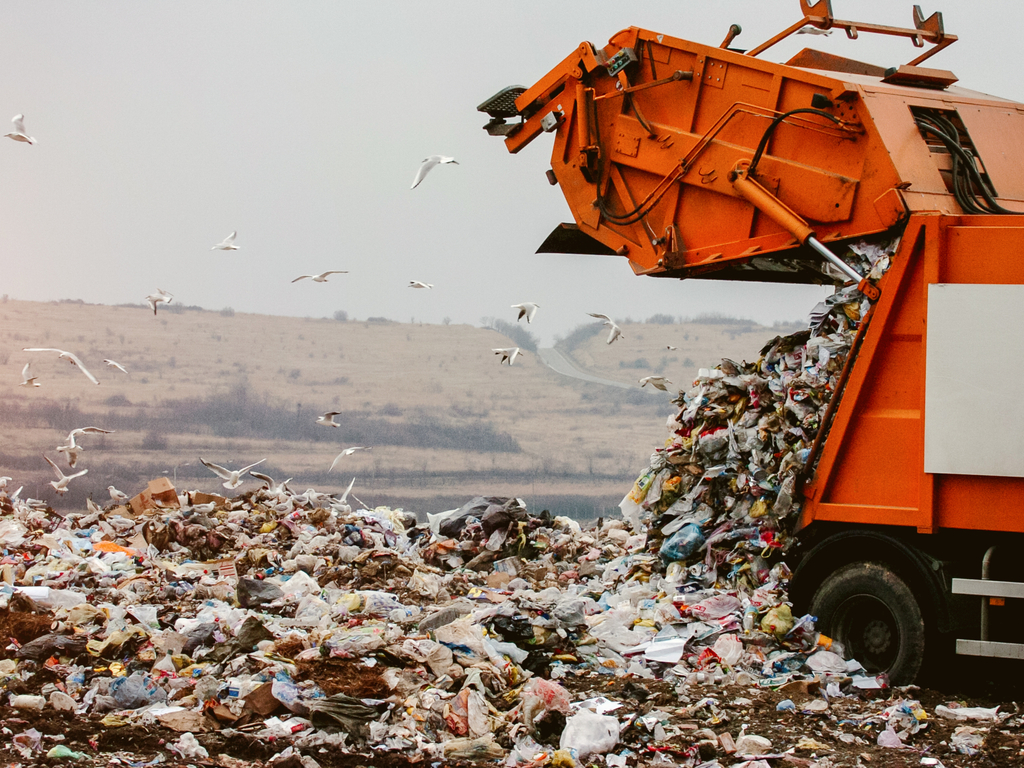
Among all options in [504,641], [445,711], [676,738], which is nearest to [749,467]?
[504,641]

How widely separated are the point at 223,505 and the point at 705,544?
17.7 ft


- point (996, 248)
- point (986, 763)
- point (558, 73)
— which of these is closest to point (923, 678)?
point (986, 763)

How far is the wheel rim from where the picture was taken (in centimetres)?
514

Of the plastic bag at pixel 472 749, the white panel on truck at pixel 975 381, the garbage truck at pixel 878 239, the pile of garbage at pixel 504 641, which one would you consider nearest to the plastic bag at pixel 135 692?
the pile of garbage at pixel 504 641

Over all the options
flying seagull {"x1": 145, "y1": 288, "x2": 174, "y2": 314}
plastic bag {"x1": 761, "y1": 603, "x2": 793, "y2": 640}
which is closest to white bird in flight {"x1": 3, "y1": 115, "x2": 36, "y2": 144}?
flying seagull {"x1": 145, "y1": 288, "x2": 174, "y2": 314}

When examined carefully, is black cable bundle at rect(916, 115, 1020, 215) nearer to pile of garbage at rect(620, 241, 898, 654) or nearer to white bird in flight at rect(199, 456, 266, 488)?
pile of garbage at rect(620, 241, 898, 654)

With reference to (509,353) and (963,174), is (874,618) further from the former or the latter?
(509,353)

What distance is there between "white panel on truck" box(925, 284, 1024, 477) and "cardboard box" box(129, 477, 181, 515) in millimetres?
7592

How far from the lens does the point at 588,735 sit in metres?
4.16

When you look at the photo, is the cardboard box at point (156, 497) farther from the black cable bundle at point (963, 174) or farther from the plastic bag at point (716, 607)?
the black cable bundle at point (963, 174)

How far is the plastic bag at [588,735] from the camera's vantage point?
13.5 feet

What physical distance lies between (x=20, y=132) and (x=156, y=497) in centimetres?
387

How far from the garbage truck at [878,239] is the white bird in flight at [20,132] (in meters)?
4.51

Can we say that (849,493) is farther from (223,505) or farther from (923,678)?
(223,505)
